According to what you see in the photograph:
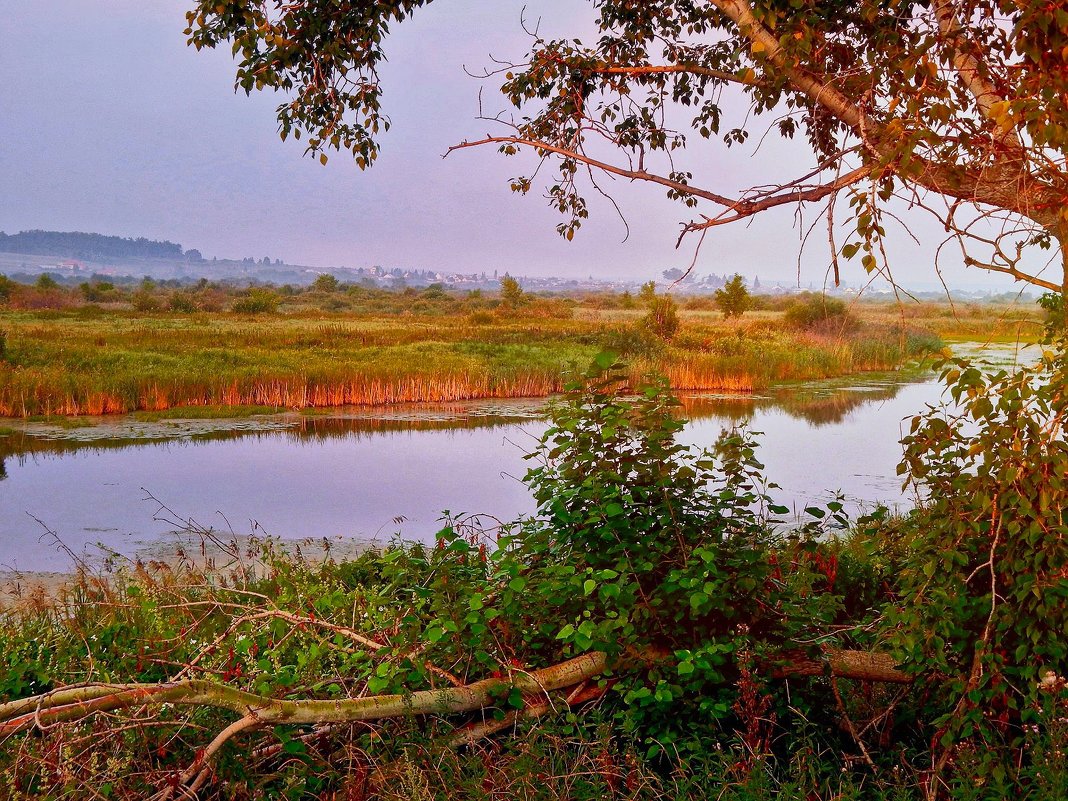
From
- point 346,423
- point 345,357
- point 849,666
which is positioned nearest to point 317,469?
point 346,423

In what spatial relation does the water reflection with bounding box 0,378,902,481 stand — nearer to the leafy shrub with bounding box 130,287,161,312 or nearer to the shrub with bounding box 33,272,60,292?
the leafy shrub with bounding box 130,287,161,312

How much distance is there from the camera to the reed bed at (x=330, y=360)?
18.5m

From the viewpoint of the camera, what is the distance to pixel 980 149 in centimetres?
328

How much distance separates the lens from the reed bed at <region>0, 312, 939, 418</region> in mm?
18500

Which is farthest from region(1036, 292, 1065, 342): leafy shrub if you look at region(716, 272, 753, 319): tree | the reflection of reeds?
region(716, 272, 753, 319): tree

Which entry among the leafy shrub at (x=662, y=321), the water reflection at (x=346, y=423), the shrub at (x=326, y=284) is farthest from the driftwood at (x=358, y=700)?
the shrub at (x=326, y=284)

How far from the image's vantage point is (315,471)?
14219mm

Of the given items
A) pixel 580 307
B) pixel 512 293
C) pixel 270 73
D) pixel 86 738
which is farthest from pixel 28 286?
pixel 86 738

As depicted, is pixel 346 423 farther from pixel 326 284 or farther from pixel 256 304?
pixel 326 284

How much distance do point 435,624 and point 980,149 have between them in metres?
2.72

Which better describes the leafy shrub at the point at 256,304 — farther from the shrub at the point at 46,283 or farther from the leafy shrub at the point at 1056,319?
the leafy shrub at the point at 1056,319

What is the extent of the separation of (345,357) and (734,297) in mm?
20837

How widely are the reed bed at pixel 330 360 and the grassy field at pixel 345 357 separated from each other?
4 centimetres

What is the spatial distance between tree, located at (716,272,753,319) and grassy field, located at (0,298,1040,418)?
155 centimetres
